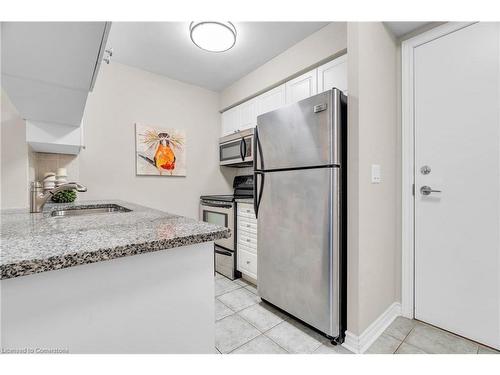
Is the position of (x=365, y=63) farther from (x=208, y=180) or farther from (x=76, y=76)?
(x=208, y=180)

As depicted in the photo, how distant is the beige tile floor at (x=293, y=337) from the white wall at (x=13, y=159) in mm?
1727

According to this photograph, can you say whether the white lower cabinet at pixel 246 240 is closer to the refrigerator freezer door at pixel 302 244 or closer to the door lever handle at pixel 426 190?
the refrigerator freezer door at pixel 302 244

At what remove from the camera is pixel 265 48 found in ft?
7.73

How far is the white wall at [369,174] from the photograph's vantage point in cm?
146

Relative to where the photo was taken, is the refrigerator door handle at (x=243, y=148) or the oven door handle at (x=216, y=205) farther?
the refrigerator door handle at (x=243, y=148)

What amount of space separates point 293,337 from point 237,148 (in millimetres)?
2121

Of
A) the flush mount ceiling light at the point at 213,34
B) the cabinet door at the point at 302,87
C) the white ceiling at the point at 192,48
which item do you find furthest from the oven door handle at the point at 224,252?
the white ceiling at the point at 192,48

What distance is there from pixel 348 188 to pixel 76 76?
5.03 feet

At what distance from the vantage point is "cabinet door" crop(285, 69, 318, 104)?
2201mm

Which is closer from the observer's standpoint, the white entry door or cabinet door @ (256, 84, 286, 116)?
the white entry door

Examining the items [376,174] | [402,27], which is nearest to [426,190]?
[376,174]

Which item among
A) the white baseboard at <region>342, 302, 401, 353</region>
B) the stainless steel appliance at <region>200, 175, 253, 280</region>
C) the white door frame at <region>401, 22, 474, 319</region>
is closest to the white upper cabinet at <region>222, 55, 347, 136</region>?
the white door frame at <region>401, 22, 474, 319</region>

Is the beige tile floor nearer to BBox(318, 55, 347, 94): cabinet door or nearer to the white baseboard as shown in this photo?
the white baseboard

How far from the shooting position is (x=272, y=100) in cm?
263
